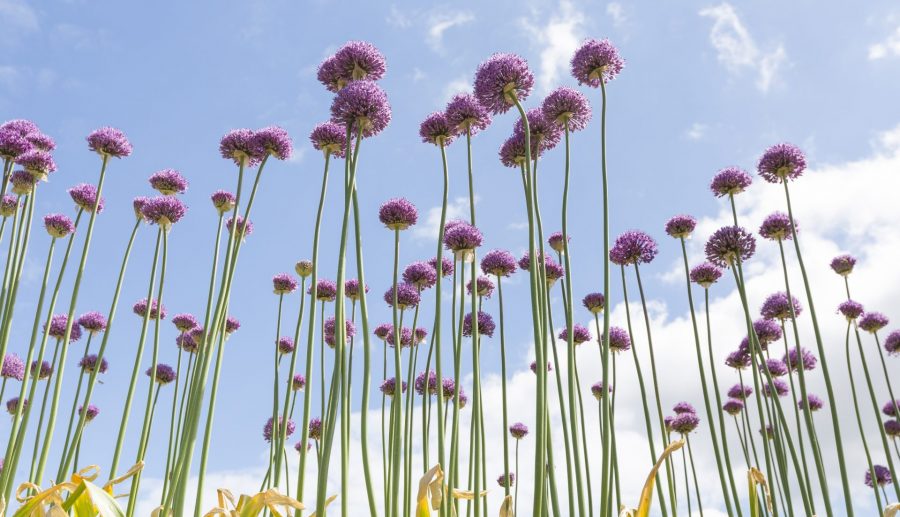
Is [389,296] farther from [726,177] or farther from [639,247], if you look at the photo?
[726,177]

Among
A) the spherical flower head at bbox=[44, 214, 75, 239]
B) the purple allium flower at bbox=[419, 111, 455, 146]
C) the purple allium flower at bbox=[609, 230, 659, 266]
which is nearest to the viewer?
the purple allium flower at bbox=[419, 111, 455, 146]

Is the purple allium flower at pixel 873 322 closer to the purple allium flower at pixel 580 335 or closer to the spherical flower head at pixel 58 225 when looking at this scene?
the purple allium flower at pixel 580 335

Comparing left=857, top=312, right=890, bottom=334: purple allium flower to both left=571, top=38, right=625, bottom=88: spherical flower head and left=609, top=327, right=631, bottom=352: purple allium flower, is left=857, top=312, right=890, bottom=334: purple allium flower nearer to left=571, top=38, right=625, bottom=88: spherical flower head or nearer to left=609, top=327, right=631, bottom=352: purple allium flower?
left=609, top=327, right=631, bottom=352: purple allium flower

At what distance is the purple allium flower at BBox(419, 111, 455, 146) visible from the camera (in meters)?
3.95

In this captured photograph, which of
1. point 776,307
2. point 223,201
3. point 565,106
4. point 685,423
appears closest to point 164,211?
point 223,201

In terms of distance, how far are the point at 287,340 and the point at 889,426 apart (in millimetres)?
8439

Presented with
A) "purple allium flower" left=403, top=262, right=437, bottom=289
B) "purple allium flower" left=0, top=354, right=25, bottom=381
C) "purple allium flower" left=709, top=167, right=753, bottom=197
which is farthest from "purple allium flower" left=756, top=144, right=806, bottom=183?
"purple allium flower" left=0, top=354, right=25, bottom=381

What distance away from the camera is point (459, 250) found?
3.95m

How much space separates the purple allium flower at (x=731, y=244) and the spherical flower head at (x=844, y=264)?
10.9 ft

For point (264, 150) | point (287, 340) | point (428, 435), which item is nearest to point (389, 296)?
point (287, 340)

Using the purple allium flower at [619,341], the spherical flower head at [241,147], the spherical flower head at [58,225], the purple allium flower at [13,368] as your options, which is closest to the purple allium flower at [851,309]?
the purple allium flower at [619,341]

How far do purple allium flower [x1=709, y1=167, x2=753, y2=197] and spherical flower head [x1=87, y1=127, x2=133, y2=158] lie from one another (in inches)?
195

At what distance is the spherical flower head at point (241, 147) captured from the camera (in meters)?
4.24

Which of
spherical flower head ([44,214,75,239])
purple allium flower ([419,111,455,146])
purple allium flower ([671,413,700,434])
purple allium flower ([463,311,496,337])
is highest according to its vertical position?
spherical flower head ([44,214,75,239])
